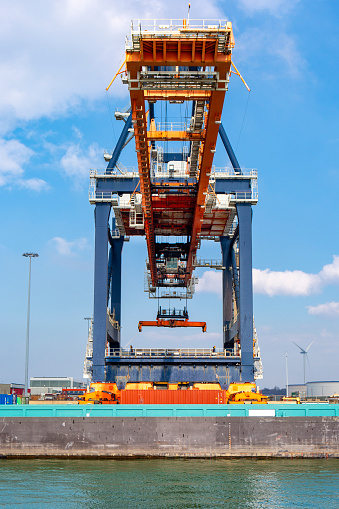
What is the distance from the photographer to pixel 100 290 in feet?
157

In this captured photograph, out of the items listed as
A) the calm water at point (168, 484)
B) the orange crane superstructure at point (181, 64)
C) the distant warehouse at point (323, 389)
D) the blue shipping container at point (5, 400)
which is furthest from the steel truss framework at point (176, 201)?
the distant warehouse at point (323, 389)

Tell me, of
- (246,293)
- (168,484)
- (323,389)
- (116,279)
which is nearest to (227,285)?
(116,279)

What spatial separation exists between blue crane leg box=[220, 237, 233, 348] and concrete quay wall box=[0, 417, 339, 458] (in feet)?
85.4

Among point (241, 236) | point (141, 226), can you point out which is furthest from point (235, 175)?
point (141, 226)

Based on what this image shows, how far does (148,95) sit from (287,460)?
23.9 m

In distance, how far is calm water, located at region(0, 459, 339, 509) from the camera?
73.6 ft

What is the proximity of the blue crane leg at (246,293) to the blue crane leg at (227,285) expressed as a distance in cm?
1285

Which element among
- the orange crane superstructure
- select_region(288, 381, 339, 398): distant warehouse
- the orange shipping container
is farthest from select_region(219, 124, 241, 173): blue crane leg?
select_region(288, 381, 339, 398): distant warehouse

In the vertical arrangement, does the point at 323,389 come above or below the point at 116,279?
below

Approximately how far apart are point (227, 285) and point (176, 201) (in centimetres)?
2290

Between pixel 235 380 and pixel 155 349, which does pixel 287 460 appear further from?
pixel 155 349

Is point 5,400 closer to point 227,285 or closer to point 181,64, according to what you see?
point 227,285

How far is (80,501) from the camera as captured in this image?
2258 cm

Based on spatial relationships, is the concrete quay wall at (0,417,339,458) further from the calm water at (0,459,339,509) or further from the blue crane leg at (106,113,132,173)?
the blue crane leg at (106,113,132,173)
